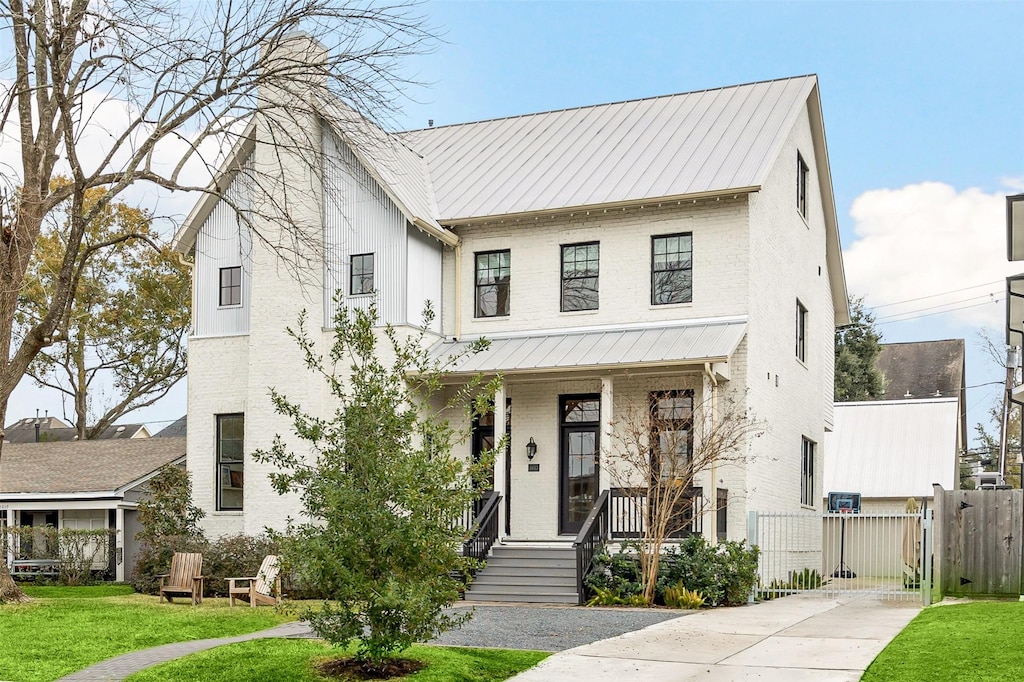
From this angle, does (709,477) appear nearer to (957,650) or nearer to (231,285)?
(957,650)

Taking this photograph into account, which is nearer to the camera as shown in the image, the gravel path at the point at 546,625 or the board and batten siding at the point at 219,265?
the gravel path at the point at 546,625

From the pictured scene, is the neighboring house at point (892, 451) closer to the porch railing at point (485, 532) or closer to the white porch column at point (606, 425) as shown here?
the white porch column at point (606, 425)

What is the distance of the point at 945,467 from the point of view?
102 feet

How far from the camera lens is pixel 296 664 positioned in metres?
11.6

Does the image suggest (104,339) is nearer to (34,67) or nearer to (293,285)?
(293,285)

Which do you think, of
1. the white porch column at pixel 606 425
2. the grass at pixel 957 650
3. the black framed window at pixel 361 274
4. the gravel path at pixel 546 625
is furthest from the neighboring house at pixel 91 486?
the grass at pixel 957 650

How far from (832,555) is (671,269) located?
1149cm

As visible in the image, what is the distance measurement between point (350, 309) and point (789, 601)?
10.2 metres

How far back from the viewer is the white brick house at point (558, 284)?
2123 cm

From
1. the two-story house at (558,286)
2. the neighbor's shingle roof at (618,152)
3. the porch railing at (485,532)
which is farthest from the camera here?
the neighbor's shingle roof at (618,152)

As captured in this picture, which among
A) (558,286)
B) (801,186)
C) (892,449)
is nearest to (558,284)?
(558,286)

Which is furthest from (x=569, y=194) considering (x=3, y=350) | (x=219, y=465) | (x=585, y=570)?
(x=3, y=350)

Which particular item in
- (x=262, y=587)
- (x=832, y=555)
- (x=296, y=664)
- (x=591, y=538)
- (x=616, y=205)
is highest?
(x=616, y=205)

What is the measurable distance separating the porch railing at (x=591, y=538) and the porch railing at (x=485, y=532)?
5.82 feet
